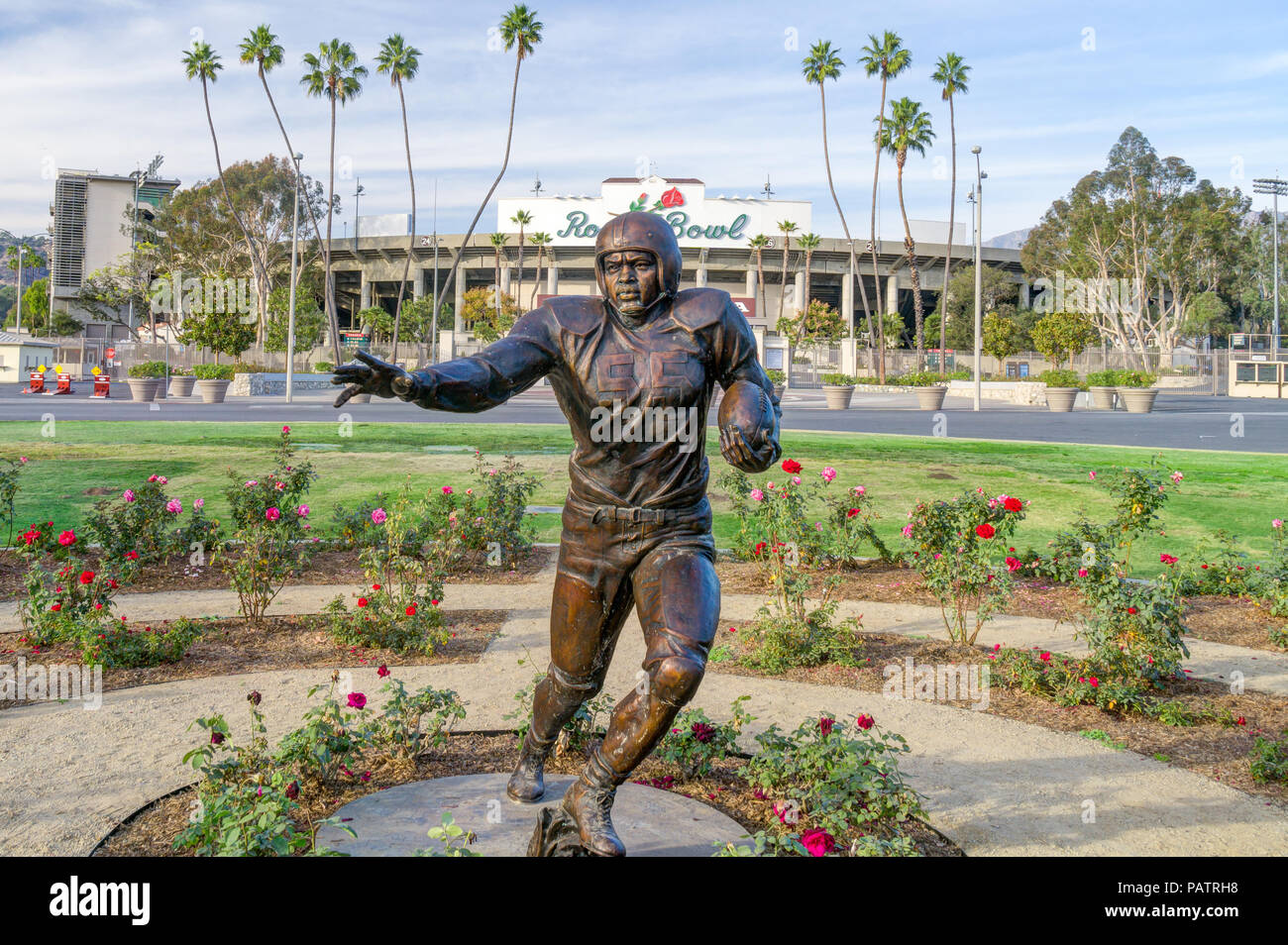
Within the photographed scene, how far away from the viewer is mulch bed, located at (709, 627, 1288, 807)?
485cm

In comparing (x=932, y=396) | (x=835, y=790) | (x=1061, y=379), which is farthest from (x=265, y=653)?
(x=1061, y=379)

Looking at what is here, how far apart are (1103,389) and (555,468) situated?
1055 inches

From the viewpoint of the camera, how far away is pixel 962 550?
6727 millimetres

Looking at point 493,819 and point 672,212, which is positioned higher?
point 672,212

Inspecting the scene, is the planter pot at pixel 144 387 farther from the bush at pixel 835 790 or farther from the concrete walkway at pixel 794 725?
the bush at pixel 835 790

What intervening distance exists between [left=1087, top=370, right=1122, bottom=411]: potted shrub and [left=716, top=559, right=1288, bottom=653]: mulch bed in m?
28.2

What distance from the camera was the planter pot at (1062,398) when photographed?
1296 inches

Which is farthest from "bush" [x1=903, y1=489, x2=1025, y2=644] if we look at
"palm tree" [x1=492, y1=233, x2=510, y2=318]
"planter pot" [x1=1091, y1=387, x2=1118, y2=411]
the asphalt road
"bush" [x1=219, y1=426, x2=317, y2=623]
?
"palm tree" [x1=492, y1=233, x2=510, y2=318]

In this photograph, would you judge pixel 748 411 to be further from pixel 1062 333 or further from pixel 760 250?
pixel 760 250

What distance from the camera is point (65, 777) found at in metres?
4.38

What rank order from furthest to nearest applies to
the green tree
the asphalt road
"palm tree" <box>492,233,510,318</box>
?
"palm tree" <box>492,233,510,318</box> < the green tree < the asphalt road

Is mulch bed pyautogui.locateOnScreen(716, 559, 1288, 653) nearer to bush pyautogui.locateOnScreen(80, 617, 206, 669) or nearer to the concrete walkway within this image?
the concrete walkway

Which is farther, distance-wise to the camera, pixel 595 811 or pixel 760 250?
pixel 760 250

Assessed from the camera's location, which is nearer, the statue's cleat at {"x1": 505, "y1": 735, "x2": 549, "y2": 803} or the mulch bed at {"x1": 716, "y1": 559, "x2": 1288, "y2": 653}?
the statue's cleat at {"x1": 505, "y1": 735, "x2": 549, "y2": 803}
